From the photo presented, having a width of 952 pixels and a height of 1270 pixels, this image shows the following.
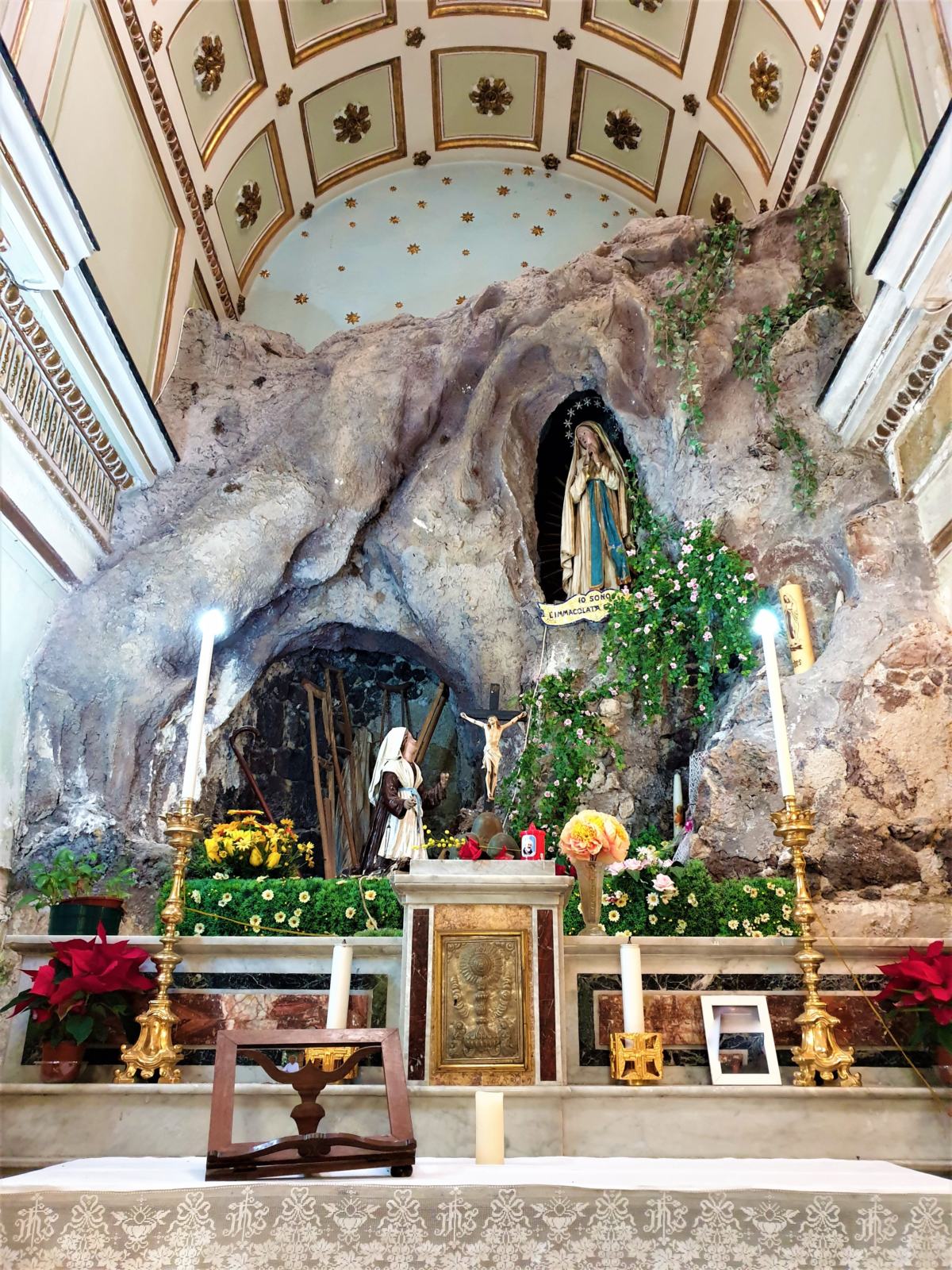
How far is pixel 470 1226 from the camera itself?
199 centimetres

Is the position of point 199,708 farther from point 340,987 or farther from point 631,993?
point 631,993

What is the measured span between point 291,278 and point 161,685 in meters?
4.98

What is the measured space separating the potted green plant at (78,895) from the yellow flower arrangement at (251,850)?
0.56 m

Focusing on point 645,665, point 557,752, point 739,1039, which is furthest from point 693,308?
point 739,1039

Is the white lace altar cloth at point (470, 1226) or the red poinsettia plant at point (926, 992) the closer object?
the white lace altar cloth at point (470, 1226)

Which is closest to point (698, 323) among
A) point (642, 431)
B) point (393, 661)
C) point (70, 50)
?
point (642, 431)

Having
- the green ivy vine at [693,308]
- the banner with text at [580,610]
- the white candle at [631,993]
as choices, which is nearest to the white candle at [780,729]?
the white candle at [631,993]

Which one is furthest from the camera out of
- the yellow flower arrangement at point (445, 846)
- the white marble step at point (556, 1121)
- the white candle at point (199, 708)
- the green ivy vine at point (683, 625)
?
the green ivy vine at point (683, 625)

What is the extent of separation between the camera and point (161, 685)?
7457mm

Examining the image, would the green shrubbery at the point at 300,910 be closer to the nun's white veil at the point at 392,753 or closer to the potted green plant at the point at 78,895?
the potted green plant at the point at 78,895

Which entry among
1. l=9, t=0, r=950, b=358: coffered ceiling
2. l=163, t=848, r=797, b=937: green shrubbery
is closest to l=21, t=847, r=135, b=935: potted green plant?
l=163, t=848, r=797, b=937: green shrubbery

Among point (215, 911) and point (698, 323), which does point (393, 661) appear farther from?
point (215, 911)

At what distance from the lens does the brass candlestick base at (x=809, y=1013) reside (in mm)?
3383

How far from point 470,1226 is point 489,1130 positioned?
0.61m
